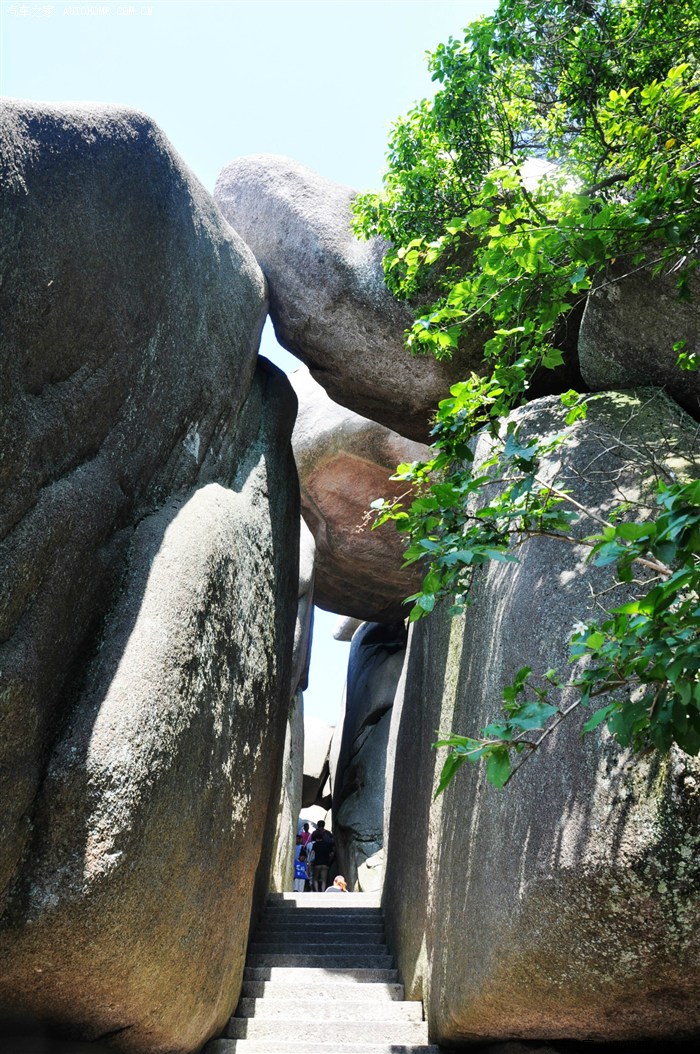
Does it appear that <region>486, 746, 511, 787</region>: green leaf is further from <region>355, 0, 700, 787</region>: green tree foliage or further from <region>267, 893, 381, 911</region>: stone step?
<region>267, 893, 381, 911</region>: stone step

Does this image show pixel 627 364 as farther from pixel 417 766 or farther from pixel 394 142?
pixel 417 766

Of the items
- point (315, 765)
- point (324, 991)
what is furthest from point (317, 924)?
point (315, 765)

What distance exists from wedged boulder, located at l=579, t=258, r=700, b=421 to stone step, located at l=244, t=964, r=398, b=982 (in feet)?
15.2

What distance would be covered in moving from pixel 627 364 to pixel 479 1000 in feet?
11.6

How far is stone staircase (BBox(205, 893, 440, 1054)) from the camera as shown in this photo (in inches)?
215

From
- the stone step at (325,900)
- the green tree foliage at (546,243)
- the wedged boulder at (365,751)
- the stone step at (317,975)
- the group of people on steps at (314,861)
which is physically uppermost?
the green tree foliage at (546,243)

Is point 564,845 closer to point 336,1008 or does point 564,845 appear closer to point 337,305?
point 336,1008

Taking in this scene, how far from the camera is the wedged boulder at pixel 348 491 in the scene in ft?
40.0

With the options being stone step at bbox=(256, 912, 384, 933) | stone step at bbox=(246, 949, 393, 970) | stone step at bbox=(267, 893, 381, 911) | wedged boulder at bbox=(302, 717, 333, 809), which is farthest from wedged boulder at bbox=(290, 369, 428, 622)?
wedged boulder at bbox=(302, 717, 333, 809)

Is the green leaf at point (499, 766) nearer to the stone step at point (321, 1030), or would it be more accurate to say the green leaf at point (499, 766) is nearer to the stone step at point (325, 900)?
the stone step at point (321, 1030)

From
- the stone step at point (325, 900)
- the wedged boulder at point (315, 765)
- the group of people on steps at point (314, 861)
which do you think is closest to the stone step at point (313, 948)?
the stone step at point (325, 900)

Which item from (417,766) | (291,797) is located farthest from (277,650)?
(291,797)

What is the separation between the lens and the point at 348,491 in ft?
41.8

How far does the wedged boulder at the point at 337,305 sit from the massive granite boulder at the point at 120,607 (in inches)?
52.6
